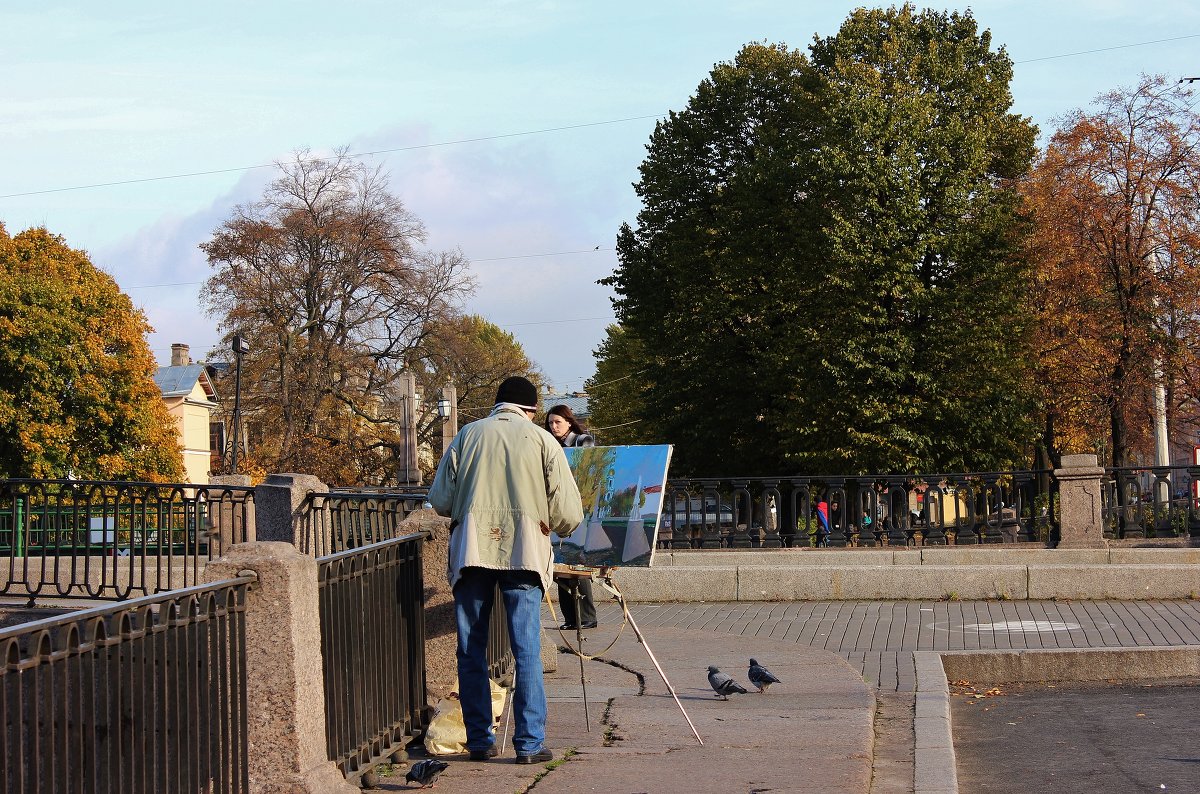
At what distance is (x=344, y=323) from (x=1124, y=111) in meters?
30.7

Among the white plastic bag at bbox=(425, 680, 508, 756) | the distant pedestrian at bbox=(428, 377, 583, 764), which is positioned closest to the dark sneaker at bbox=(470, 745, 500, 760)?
the distant pedestrian at bbox=(428, 377, 583, 764)

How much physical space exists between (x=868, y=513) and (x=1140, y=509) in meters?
3.84

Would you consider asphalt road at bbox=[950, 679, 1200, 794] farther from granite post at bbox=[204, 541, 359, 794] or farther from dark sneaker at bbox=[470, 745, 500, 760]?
granite post at bbox=[204, 541, 359, 794]

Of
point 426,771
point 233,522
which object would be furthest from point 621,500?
point 426,771

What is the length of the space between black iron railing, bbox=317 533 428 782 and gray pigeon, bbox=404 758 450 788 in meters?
0.25

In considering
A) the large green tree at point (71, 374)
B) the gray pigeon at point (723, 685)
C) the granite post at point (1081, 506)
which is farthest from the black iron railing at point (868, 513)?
the large green tree at point (71, 374)

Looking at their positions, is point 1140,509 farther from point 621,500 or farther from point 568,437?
point 568,437

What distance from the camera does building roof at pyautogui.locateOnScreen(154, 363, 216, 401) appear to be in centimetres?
8512

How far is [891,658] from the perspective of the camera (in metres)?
10.3

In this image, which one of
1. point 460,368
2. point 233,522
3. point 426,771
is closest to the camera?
point 426,771

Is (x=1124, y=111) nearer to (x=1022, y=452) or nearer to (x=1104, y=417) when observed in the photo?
(x=1104, y=417)

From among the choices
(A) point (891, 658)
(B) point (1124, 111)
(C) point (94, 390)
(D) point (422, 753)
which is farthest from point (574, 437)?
(C) point (94, 390)

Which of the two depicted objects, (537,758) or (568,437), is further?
(568,437)

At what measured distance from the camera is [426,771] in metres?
5.86
